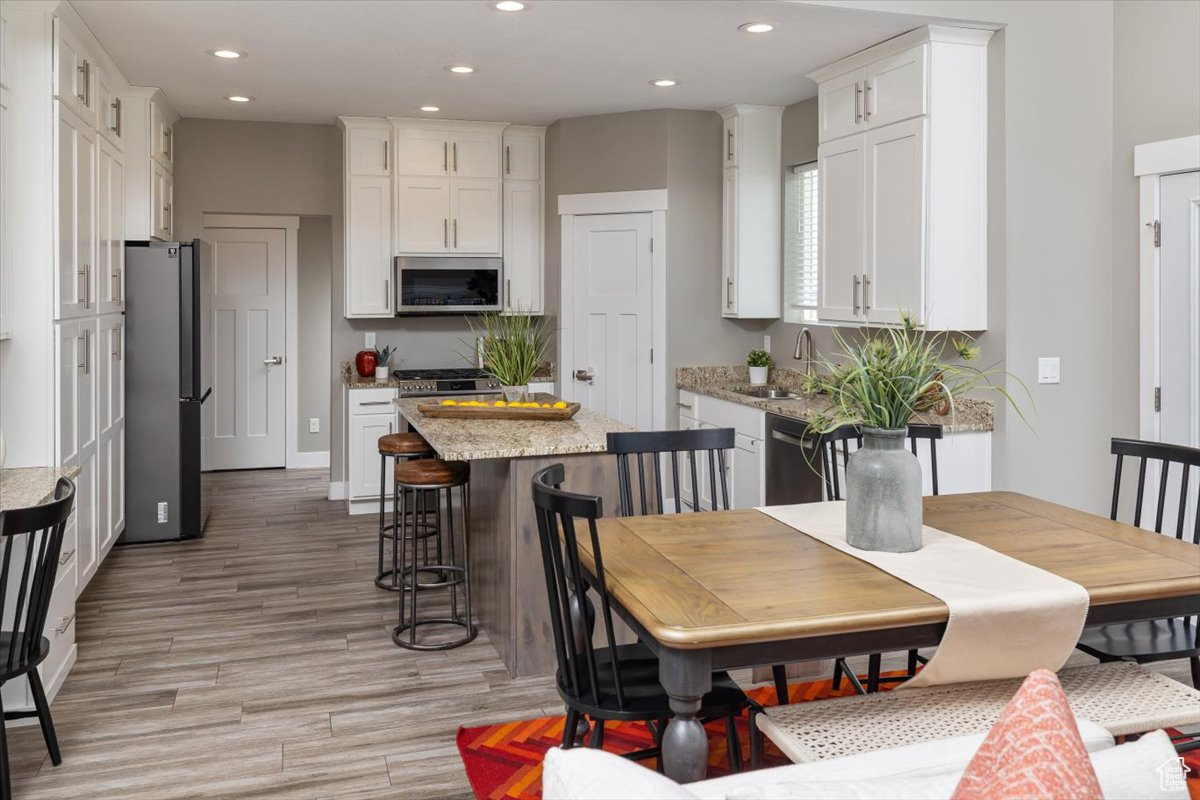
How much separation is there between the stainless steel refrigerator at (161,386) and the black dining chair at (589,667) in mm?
3741

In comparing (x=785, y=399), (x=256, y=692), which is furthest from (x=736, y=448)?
(x=256, y=692)

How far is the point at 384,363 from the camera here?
21.9 ft

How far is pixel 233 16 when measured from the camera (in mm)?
4145

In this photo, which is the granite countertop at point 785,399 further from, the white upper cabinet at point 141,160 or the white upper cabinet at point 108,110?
the white upper cabinet at point 108,110

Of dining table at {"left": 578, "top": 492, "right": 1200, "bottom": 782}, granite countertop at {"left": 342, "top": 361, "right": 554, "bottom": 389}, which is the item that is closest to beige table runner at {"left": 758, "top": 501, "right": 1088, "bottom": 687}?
dining table at {"left": 578, "top": 492, "right": 1200, "bottom": 782}

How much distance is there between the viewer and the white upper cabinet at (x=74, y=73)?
3.71 metres

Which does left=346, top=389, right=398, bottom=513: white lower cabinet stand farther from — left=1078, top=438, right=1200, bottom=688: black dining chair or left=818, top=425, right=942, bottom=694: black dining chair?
left=1078, top=438, right=1200, bottom=688: black dining chair

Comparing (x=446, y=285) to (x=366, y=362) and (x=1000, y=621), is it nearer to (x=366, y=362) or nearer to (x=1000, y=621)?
(x=366, y=362)

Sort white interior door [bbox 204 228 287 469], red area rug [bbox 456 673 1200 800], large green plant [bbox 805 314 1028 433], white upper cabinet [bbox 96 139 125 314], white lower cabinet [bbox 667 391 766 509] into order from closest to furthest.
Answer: large green plant [bbox 805 314 1028 433] < red area rug [bbox 456 673 1200 800] < white upper cabinet [bbox 96 139 125 314] < white lower cabinet [bbox 667 391 766 509] < white interior door [bbox 204 228 287 469]

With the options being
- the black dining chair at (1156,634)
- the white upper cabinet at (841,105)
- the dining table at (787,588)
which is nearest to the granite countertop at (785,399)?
the white upper cabinet at (841,105)

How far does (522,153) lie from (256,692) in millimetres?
4265

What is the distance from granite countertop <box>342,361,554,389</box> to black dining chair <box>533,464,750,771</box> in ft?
13.5

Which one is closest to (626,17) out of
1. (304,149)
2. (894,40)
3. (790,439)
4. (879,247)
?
(894,40)

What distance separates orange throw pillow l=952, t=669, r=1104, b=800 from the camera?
2.76ft
